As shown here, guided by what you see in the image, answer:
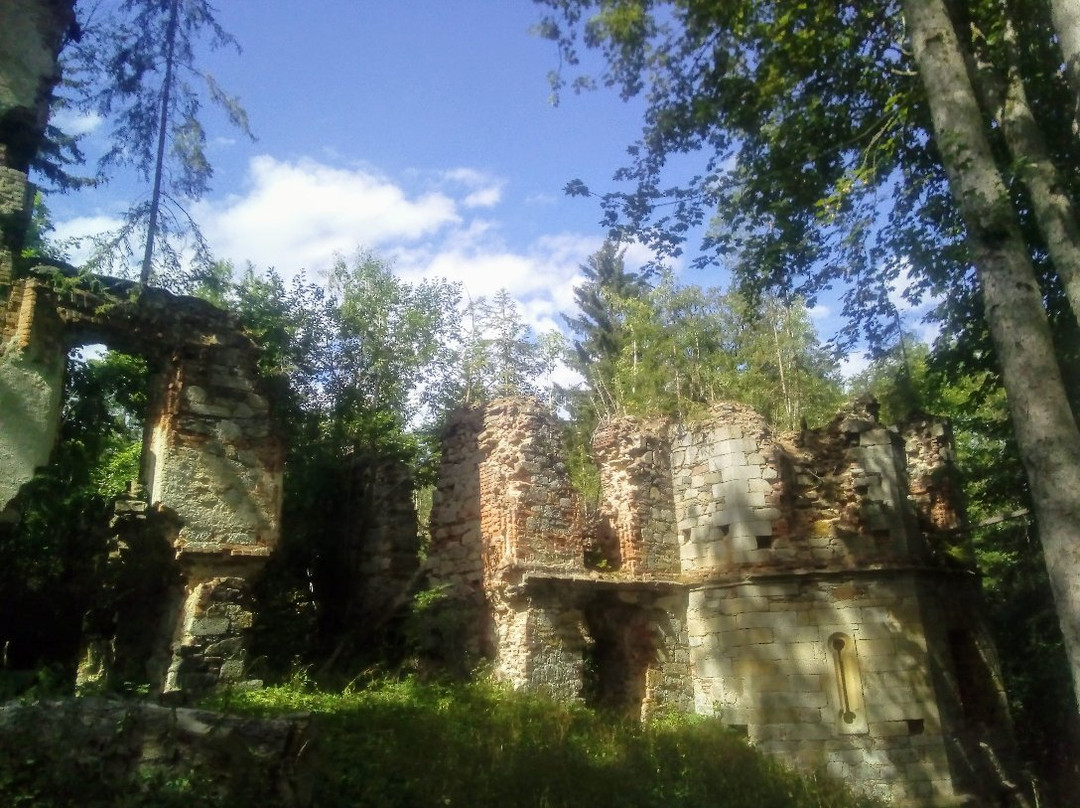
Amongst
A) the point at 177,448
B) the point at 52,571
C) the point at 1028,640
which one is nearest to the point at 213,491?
the point at 177,448

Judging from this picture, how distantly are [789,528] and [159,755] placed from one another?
30.5ft

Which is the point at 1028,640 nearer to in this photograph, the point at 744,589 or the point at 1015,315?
the point at 744,589

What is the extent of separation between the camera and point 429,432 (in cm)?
1961

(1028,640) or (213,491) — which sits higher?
(213,491)

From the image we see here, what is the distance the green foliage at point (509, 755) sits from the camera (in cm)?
744

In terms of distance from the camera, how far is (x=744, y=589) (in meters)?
12.2

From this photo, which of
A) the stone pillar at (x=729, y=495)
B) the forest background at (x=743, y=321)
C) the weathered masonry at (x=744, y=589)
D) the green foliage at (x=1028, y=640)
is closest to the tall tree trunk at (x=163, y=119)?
the forest background at (x=743, y=321)

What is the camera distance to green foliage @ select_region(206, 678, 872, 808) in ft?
24.4

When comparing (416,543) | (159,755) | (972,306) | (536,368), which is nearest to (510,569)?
(416,543)

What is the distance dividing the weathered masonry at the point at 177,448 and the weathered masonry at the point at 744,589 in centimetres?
320

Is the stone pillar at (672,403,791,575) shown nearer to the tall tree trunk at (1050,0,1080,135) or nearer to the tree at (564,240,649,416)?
the tall tree trunk at (1050,0,1080,135)

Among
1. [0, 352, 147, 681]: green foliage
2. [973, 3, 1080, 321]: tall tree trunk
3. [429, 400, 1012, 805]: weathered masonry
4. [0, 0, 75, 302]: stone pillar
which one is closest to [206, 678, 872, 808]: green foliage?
[429, 400, 1012, 805]: weathered masonry

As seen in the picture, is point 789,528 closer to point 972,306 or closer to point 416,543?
point 972,306

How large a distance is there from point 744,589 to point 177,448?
7.87 metres
